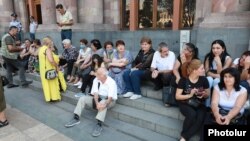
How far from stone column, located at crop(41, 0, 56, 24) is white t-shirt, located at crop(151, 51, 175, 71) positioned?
670 centimetres

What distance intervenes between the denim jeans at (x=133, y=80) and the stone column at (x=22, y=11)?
10.6m

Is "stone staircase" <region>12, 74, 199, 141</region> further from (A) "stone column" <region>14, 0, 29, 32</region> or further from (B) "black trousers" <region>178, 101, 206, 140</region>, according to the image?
(A) "stone column" <region>14, 0, 29, 32</region>

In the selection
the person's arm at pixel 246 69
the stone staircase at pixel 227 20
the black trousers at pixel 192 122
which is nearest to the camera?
the black trousers at pixel 192 122

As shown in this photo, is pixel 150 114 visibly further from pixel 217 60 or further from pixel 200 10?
pixel 200 10

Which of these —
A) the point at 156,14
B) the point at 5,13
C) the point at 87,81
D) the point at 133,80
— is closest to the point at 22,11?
the point at 5,13

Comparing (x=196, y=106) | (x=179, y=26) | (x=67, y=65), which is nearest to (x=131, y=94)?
(x=196, y=106)

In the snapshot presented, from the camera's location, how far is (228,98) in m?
3.17

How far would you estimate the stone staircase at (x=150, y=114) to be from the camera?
12.5 feet

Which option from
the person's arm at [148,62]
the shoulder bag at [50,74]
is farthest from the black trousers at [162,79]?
the shoulder bag at [50,74]

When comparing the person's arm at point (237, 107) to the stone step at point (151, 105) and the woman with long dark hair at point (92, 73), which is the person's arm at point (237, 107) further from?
the woman with long dark hair at point (92, 73)

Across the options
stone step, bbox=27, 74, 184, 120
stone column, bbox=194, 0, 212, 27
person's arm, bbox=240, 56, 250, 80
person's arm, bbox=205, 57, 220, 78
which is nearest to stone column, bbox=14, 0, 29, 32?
stone step, bbox=27, 74, 184, 120

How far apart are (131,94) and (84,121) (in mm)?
1149

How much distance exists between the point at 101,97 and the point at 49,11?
686 cm

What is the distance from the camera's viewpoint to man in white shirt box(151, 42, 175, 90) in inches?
179
